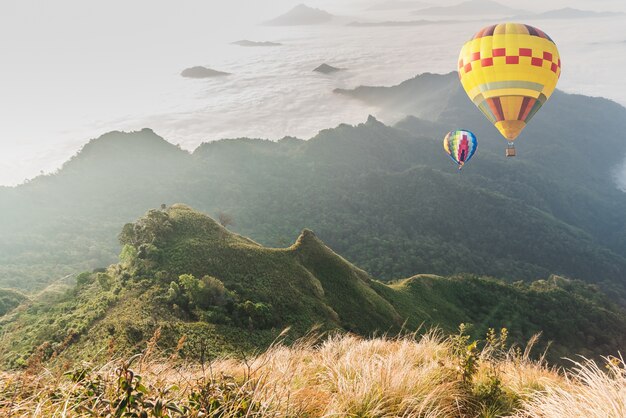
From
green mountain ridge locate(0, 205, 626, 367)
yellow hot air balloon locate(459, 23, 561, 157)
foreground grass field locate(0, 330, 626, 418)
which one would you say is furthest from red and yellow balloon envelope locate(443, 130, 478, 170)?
foreground grass field locate(0, 330, 626, 418)

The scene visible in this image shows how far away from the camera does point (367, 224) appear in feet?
547

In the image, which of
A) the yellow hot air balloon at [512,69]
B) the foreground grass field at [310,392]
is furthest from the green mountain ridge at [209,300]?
the yellow hot air balloon at [512,69]

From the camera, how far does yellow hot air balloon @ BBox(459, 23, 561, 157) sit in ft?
91.6

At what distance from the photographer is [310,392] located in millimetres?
4977

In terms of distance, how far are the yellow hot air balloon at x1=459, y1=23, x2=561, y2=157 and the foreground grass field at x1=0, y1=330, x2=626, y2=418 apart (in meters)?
26.5

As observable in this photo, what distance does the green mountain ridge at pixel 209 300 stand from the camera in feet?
87.4

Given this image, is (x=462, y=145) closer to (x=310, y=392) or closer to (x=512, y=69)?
(x=512, y=69)

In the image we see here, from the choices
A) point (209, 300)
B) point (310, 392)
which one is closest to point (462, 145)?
point (209, 300)

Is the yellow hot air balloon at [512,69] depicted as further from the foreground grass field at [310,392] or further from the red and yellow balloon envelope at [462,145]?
the foreground grass field at [310,392]

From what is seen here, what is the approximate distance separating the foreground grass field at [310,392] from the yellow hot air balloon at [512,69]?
1043 inches

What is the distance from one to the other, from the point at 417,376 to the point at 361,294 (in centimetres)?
4266

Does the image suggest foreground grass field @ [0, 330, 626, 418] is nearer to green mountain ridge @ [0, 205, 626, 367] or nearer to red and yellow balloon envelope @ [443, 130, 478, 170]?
green mountain ridge @ [0, 205, 626, 367]

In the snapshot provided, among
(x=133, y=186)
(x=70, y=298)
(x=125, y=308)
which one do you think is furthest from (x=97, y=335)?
(x=133, y=186)

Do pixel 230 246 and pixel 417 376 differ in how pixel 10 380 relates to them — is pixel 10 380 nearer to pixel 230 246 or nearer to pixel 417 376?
pixel 417 376
